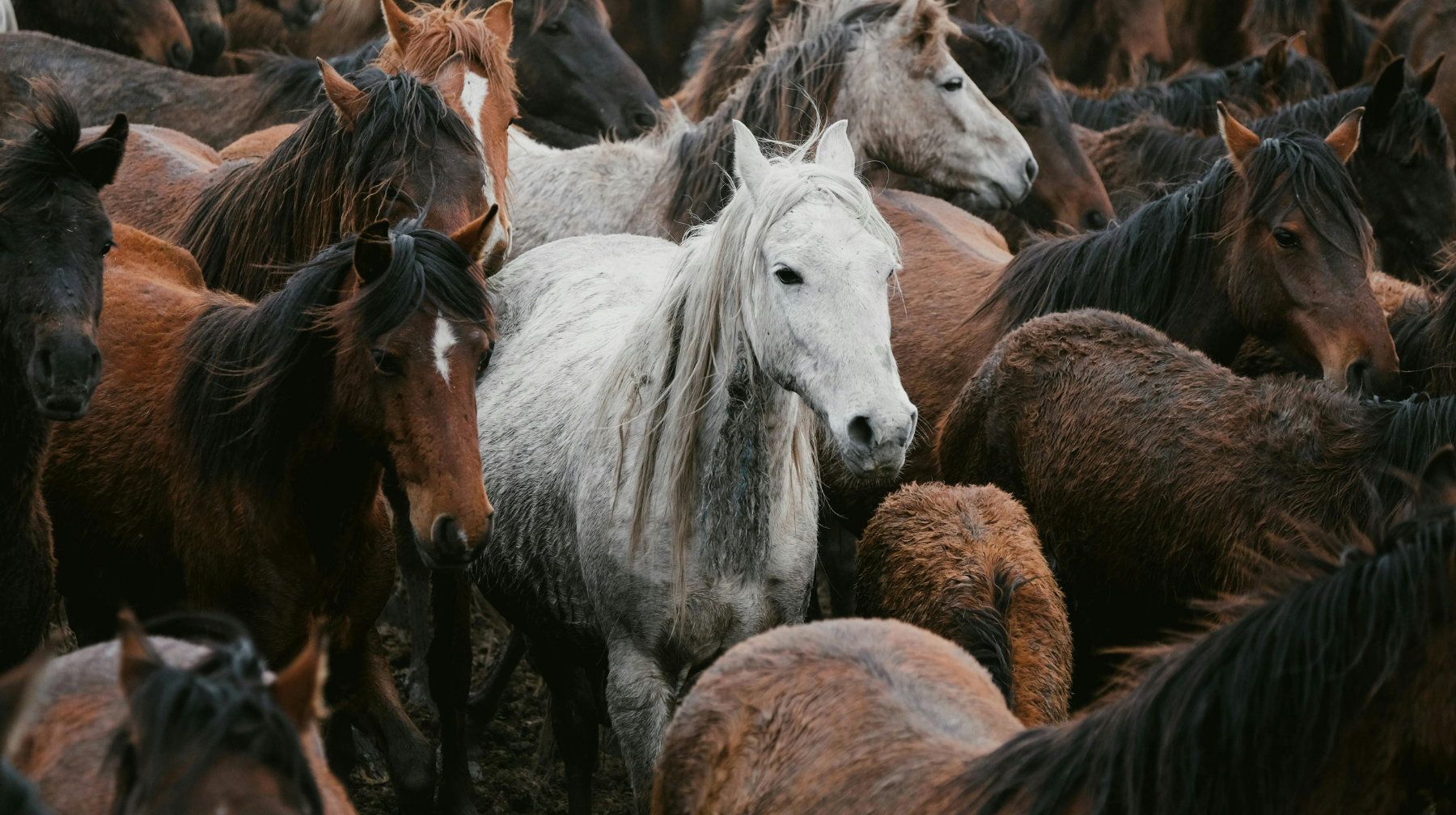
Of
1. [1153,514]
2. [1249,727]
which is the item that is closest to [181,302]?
[1153,514]

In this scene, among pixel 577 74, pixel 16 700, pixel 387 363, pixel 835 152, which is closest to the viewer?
pixel 16 700

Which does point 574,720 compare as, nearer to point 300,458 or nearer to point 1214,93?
point 300,458

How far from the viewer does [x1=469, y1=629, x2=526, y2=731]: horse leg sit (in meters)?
5.49

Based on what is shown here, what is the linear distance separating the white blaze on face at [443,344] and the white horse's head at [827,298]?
81 centimetres

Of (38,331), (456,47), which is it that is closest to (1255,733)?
(38,331)

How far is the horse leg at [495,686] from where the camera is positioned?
18.0 ft

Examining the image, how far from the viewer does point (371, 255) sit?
11.7 feet

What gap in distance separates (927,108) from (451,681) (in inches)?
150

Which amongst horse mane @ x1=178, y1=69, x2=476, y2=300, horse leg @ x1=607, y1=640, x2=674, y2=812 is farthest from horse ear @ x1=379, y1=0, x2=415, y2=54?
horse leg @ x1=607, y1=640, x2=674, y2=812

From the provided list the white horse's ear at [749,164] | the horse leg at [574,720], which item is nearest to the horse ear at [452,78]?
the white horse's ear at [749,164]

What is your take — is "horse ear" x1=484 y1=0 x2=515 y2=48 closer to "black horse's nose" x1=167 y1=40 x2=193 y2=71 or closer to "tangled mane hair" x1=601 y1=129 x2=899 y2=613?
"tangled mane hair" x1=601 y1=129 x2=899 y2=613

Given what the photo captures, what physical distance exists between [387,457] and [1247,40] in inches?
379

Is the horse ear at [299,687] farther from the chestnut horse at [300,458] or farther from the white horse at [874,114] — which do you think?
Answer: the white horse at [874,114]

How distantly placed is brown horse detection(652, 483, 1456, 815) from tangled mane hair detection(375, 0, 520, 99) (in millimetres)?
3810
